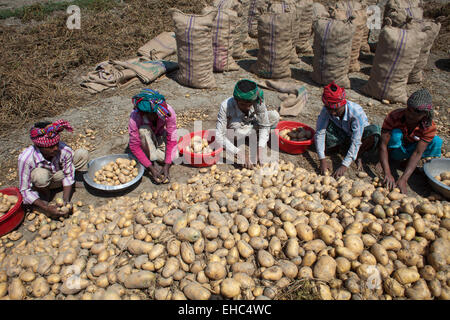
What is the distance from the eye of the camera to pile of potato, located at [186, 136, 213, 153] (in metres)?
3.68

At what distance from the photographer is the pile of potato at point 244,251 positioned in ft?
6.36

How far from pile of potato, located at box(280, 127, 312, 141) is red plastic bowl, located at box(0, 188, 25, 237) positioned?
3327mm

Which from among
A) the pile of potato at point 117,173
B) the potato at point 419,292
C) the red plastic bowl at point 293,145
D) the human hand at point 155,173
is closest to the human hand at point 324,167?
the red plastic bowl at point 293,145

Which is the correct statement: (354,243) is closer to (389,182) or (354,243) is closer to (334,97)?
(389,182)

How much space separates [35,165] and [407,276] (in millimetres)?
3452

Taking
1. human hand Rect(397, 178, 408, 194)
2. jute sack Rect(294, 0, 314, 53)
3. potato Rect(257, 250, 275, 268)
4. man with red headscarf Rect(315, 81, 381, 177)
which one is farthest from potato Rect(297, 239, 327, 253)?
jute sack Rect(294, 0, 314, 53)

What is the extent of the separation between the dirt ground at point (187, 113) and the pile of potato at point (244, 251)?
922 mm

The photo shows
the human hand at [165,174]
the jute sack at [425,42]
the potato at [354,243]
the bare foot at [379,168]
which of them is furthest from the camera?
the jute sack at [425,42]

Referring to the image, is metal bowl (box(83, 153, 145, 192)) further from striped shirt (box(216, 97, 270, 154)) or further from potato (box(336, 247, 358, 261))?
potato (box(336, 247, 358, 261))

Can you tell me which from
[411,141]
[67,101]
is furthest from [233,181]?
[67,101]

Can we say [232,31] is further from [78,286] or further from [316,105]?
[78,286]

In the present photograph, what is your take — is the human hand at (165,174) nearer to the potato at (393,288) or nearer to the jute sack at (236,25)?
the potato at (393,288)

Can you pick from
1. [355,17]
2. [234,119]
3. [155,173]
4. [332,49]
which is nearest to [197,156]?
[155,173]

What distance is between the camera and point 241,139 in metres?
3.83
